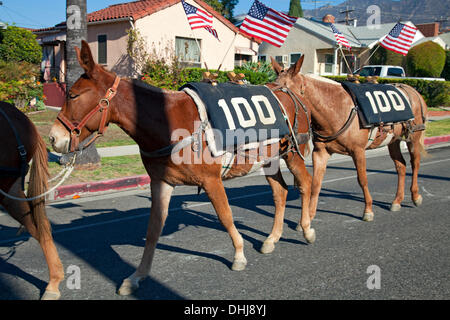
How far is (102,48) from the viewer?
930 inches

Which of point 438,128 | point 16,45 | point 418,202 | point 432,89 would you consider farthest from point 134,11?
point 418,202

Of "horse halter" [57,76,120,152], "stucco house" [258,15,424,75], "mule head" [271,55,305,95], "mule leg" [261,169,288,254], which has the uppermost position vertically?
"stucco house" [258,15,424,75]

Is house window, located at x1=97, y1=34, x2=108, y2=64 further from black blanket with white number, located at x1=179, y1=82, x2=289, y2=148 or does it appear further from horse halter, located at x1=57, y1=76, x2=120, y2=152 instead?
horse halter, located at x1=57, y1=76, x2=120, y2=152

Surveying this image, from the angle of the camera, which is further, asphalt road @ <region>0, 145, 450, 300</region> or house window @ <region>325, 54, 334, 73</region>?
house window @ <region>325, 54, 334, 73</region>

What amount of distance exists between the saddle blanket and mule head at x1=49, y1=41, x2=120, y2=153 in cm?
88

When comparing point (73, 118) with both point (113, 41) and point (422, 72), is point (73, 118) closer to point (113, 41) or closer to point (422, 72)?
point (113, 41)

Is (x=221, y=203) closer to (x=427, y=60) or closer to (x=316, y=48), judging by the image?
(x=427, y=60)

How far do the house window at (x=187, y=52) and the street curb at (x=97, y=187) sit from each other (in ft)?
50.3

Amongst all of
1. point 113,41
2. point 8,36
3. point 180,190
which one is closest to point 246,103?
point 180,190

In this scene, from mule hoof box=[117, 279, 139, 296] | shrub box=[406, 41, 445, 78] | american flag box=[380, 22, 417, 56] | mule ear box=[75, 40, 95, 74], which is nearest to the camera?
mule ear box=[75, 40, 95, 74]

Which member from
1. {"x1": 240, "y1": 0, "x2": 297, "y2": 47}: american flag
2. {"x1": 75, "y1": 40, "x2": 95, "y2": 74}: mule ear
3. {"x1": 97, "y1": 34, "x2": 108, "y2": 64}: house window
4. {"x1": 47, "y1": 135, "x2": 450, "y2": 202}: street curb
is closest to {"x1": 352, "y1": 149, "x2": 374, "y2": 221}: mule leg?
{"x1": 240, "y1": 0, "x2": 297, "y2": 47}: american flag

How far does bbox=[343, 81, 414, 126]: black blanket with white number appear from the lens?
249 inches

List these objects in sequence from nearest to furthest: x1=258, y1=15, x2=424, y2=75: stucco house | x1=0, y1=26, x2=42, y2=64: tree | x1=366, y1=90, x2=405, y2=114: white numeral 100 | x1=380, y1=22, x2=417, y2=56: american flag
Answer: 1. x1=366, y1=90, x2=405, y2=114: white numeral 100
2. x1=380, y1=22, x2=417, y2=56: american flag
3. x1=0, y1=26, x2=42, y2=64: tree
4. x1=258, y1=15, x2=424, y2=75: stucco house

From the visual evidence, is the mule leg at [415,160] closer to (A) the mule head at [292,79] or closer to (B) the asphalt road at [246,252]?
(B) the asphalt road at [246,252]
